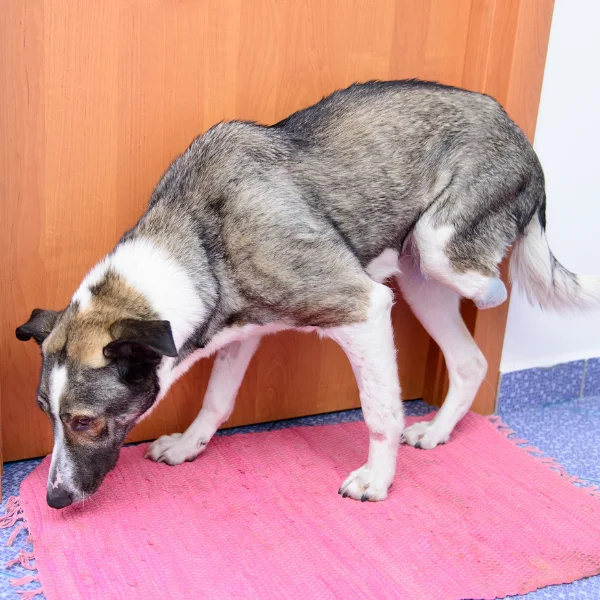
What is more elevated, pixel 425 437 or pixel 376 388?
pixel 376 388

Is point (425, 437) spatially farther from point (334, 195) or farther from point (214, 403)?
point (334, 195)

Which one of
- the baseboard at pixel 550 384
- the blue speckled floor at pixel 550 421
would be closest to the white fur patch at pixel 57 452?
the blue speckled floor at pixel 550 421

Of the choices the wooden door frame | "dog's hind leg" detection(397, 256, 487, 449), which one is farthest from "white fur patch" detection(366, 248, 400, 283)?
the wooden door frame

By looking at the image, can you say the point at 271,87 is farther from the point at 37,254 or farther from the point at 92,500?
the point at 92,500

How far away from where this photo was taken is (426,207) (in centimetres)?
275

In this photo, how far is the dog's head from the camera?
2.22 meters

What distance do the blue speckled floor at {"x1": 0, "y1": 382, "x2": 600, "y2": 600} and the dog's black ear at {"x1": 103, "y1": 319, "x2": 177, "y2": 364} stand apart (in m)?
0.79

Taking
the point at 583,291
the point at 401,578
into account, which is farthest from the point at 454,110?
the point at 401,578

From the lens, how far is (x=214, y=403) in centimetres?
286

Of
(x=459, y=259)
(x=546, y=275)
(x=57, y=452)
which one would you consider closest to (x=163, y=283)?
(x=57, y=452)

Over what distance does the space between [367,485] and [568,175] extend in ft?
5.16

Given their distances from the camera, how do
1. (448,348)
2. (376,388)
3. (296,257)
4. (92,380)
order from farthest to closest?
(448,348) < (376,388) < (296,257) < (92,380)

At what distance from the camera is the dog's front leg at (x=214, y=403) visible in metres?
2.84

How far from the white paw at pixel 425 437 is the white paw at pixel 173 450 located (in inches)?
31.1
